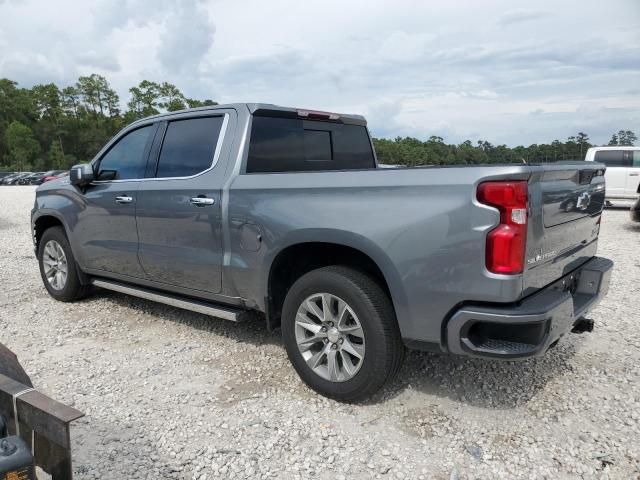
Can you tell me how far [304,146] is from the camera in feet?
14.3

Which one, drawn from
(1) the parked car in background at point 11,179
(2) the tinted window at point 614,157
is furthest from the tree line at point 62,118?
(2) the tinted window at point 614,157

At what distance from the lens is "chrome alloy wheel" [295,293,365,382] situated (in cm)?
325

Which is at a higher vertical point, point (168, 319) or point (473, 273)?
point (473, 273)

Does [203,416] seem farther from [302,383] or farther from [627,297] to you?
[627,297]

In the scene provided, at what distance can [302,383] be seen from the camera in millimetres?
3688

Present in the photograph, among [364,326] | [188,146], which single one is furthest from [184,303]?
[364,326]

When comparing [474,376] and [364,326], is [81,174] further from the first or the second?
[474,376]

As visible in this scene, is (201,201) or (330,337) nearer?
(330,337)

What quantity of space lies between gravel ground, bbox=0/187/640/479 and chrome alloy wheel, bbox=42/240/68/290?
84 centimetres

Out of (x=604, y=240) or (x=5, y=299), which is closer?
(x=5, y=299)

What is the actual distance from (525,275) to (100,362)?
3.20m

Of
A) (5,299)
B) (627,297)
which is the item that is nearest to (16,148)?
(5,299)

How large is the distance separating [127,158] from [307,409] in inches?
114

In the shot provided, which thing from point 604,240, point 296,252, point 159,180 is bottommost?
point 604,240
